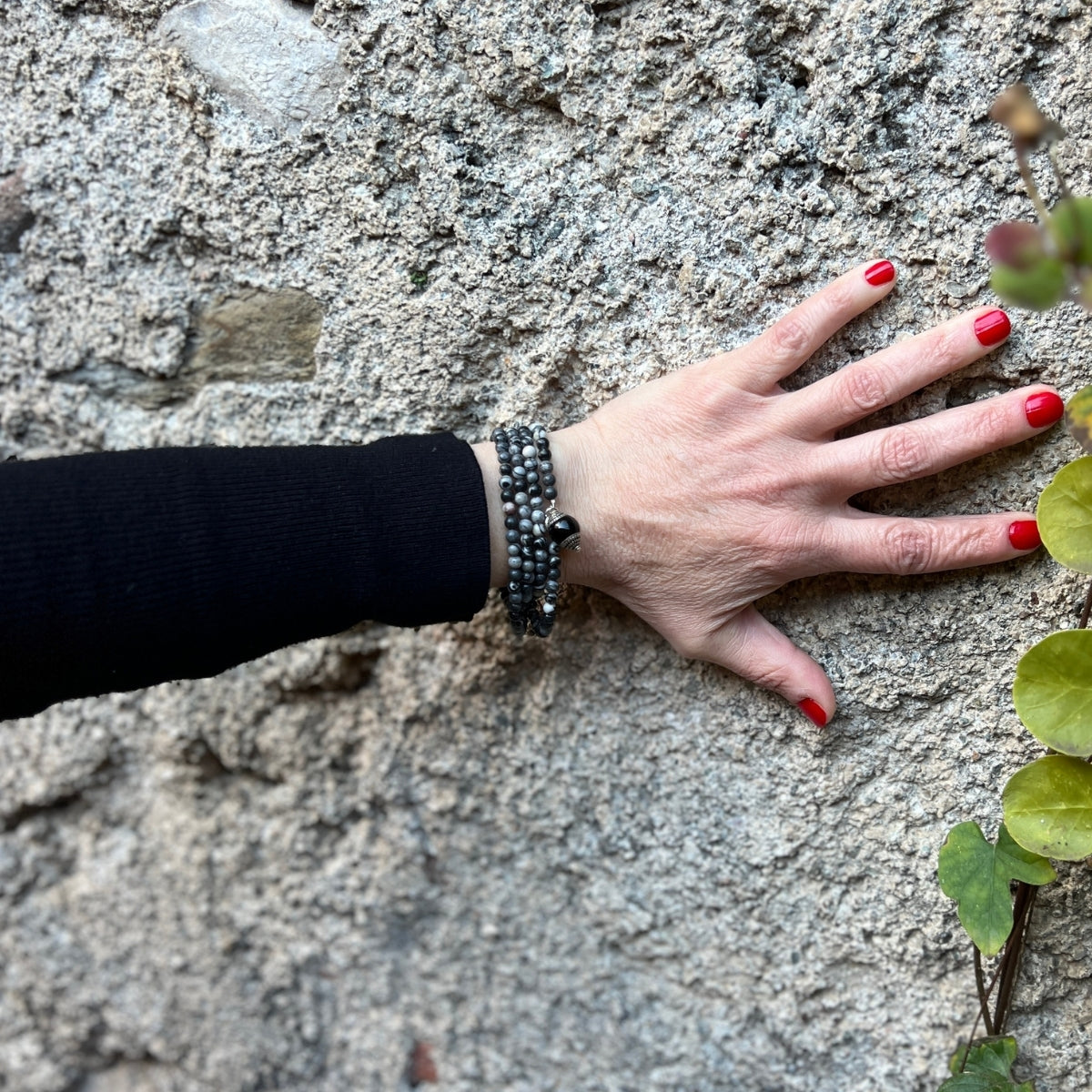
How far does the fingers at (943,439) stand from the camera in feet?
2.38

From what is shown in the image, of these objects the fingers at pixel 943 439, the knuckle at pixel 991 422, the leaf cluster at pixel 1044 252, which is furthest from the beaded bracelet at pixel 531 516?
the leaf cluster at pixel 1044 252

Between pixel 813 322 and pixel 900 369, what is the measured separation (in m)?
0.08

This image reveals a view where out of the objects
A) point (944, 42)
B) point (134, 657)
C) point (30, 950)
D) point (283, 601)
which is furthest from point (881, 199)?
point (30, 950)

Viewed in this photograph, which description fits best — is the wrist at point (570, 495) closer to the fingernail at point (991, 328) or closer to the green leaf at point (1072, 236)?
the fingernail at point (991, 328)

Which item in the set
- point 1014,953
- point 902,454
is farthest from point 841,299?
point 1014,953

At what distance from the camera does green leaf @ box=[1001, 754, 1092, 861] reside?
69cm

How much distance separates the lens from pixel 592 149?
83cm

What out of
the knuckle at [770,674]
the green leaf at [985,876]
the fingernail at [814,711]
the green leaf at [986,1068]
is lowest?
the green leaf at [986,1068]

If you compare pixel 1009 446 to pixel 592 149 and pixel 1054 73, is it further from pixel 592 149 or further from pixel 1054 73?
pixel 592 149

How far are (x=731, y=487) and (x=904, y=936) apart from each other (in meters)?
0.48

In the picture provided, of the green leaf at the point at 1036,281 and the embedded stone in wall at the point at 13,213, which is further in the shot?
the embedded stone in wall at the point at 13,213

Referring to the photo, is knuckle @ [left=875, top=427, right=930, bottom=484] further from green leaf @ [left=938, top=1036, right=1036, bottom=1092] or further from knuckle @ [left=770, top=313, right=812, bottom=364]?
green leaf @ [left=938, top=1036, right=1036, bottom=1092]

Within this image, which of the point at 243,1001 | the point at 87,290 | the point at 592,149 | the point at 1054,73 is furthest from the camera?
the point at 243,1001

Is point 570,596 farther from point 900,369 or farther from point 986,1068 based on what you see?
point 986,1068
